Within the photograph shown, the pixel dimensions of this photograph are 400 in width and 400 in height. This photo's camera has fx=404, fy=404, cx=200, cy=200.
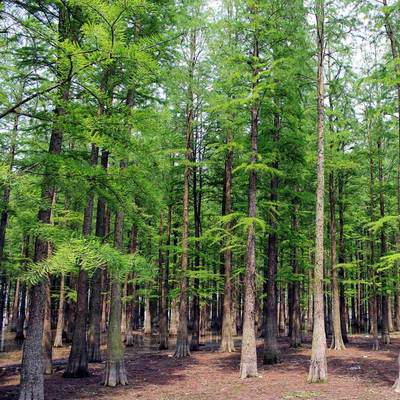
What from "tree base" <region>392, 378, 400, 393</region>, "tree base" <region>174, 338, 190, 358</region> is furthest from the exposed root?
"tree base" <region>392, 378, 400, 393</region>

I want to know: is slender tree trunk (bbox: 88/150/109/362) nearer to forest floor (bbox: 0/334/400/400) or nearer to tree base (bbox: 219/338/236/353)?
forest floor (bbox: 0/334/400/400)

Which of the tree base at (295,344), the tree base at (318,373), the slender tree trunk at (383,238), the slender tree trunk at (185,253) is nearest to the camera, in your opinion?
the tree base at (318,373)

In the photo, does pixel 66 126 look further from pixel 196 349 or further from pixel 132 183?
pixel 196 349

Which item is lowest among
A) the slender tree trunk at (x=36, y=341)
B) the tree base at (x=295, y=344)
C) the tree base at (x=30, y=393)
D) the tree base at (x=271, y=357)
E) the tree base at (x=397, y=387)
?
the tree base at (x=295, y=344)

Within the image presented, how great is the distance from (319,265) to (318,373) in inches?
151

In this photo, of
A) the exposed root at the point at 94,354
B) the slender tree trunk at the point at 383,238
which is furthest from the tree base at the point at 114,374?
the slender tree trunk at the point at 383,238

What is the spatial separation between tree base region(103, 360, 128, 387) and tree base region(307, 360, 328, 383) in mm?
6666

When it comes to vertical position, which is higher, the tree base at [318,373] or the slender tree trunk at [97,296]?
the slender tree trunk at [97,296]

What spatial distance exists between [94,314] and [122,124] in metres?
12.4

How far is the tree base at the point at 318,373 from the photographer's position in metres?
14.2

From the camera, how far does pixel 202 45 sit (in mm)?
24875

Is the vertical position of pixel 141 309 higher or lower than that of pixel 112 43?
lower

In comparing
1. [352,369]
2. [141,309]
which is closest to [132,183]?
[352,369]

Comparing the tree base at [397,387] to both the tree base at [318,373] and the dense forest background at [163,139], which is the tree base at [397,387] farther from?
the tree base at [318,373]
